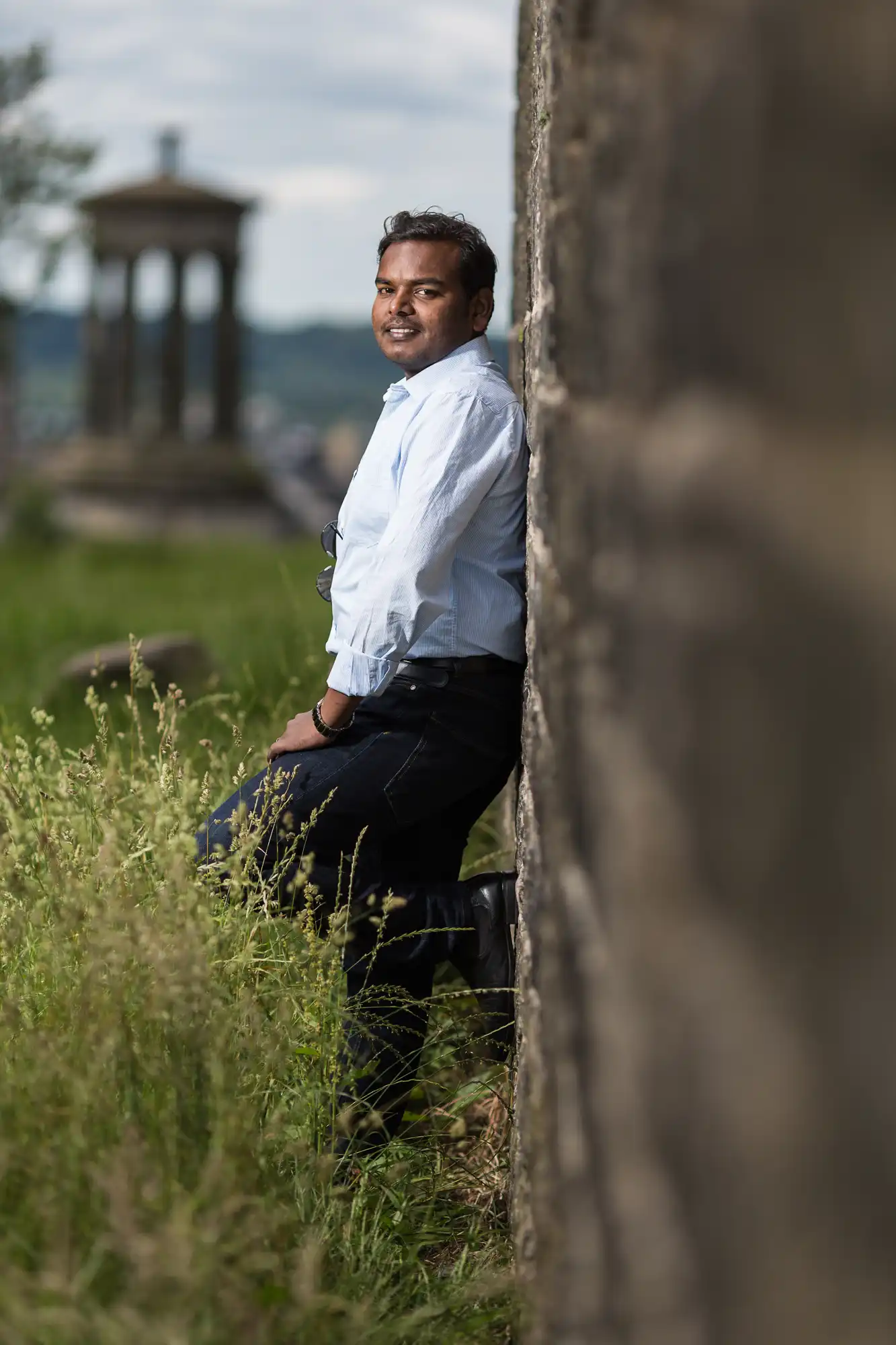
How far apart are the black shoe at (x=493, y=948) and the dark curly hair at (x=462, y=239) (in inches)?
50.5

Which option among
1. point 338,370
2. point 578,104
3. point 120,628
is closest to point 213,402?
point 120,628

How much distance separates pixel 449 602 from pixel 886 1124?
6.77 ft

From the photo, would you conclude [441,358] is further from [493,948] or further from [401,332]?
[493,948]

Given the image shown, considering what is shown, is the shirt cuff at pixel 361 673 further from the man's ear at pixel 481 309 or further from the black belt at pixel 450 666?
the man's ear at pixel 481 309

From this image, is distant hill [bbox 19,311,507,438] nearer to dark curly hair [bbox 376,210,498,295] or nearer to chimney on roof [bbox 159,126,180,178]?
chimney on roof [bbox 159,126,180,178]

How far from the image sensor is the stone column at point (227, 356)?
30625 mm

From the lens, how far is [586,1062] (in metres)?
1.89

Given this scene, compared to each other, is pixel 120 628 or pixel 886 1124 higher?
pixel 886 1124

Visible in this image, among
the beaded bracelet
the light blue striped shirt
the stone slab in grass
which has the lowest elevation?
the stone slab in grass

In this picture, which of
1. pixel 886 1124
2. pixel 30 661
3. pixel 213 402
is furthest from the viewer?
pixel 213 402

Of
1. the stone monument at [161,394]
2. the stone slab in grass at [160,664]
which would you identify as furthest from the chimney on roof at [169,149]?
the stone slab in grass at [160,664]

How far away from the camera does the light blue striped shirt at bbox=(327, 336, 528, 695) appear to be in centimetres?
309

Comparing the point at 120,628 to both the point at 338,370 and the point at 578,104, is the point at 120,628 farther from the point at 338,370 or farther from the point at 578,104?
the point at 338,370

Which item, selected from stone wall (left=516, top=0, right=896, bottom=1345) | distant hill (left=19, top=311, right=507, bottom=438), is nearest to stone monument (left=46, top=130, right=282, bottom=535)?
stone wall (left=516, top=0, right=896, bottom=1345)
